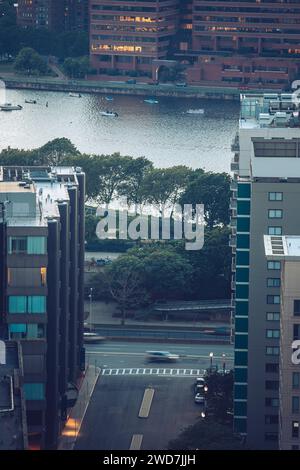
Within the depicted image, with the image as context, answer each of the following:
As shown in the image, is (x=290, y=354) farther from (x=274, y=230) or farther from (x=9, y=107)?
(x=9, y=107)

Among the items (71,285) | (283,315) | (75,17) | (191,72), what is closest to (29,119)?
(191,72)

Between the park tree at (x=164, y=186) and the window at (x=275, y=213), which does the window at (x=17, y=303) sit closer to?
the window at (x=275, y=213)

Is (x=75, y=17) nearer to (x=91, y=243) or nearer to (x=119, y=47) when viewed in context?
(x=119, y=47)

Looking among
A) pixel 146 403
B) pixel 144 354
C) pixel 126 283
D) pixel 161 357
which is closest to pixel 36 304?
pixel 146 403

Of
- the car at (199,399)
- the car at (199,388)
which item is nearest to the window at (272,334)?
the car at (199,399)
